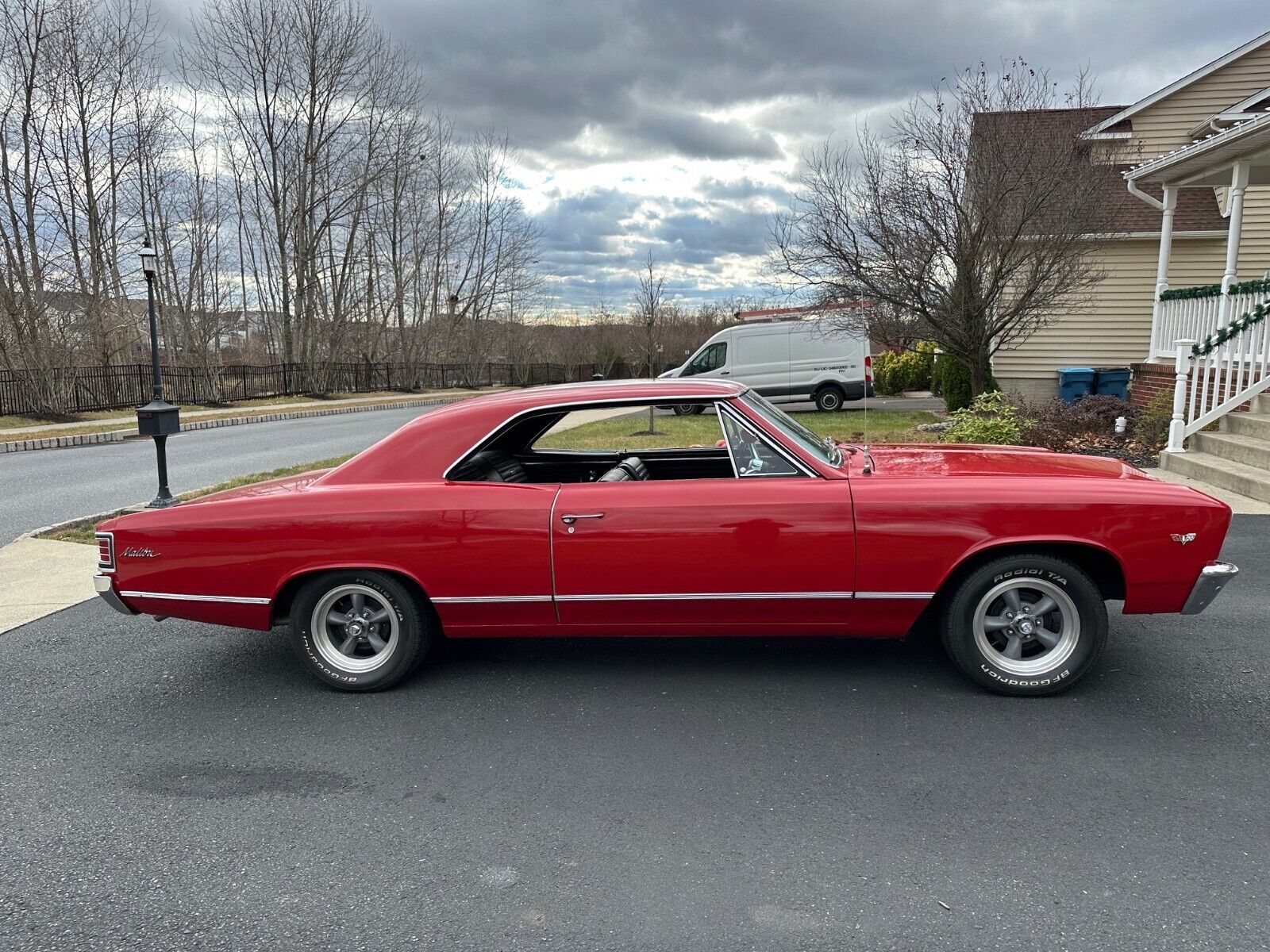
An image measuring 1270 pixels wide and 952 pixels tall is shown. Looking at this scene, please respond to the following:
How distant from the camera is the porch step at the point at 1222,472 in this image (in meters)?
8.14

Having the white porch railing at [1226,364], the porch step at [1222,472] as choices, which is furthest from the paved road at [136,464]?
the white porch railing at [1226,364]

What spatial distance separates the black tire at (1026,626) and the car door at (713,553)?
1.73 ft

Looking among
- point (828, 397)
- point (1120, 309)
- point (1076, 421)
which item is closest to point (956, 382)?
point (1120, 309)

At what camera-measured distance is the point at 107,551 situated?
13.3ft

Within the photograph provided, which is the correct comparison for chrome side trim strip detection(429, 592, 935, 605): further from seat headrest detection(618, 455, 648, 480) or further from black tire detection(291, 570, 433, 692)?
seat headrest detection(618, 455, 648, 480)

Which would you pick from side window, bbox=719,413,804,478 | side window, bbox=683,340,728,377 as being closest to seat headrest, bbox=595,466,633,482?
side window, bbox=719,413,804,478

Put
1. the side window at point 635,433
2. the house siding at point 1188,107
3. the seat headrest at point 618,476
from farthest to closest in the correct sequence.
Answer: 1. the house siding at point 1188,107
2. the side window at point 635,433
3. the seat headrest at point 618,476

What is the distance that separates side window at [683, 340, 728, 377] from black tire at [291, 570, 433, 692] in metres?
17.2

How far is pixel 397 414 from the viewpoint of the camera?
2572 cm

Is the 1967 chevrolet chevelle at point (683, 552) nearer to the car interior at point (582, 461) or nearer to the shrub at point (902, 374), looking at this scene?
the car interior at point (582, 461)

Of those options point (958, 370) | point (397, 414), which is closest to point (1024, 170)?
point (958, 370)

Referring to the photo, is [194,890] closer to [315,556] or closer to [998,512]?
[315,556]

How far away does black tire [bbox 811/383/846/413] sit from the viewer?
67.7ft

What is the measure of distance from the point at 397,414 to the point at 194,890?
24.1 meters
